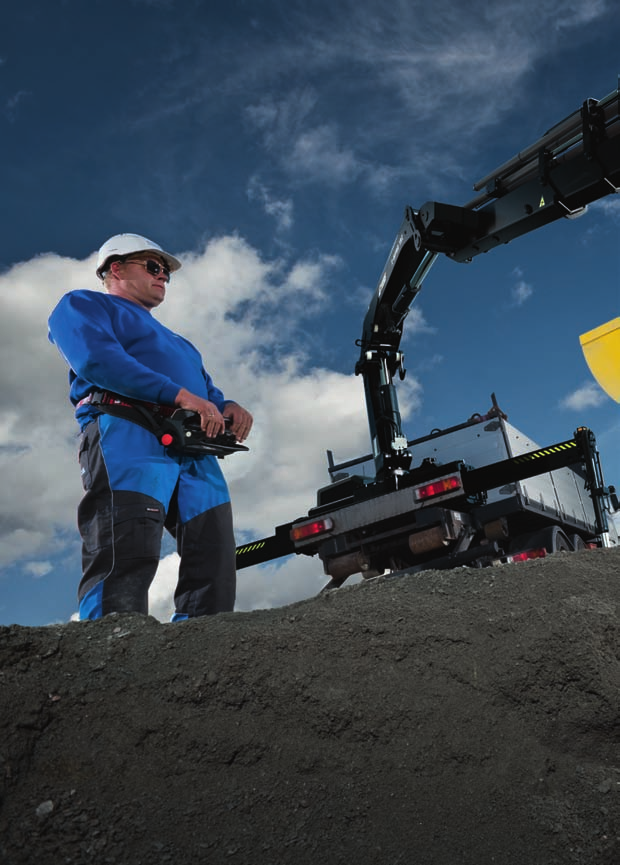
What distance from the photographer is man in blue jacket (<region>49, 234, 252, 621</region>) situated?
129 inches

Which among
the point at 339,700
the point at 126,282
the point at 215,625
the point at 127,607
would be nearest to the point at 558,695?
the point at 339,700

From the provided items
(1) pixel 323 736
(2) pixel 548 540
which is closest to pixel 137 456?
(1) pixel 323 736

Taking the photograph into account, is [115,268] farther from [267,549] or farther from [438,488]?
[267,549]

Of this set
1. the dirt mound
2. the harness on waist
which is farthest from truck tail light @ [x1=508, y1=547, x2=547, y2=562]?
the harness on waist

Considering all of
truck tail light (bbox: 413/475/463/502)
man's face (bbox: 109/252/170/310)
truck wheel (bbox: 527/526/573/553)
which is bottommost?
truck wheel (bbox: 527/526/573/553)

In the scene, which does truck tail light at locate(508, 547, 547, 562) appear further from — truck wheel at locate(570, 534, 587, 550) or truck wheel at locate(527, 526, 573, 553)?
truck wheel at locate(570, 534, 587, 550)

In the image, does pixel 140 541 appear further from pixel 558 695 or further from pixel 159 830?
pixel 558 695

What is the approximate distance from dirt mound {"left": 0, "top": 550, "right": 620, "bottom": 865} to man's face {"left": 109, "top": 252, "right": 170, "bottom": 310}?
1.80 meters

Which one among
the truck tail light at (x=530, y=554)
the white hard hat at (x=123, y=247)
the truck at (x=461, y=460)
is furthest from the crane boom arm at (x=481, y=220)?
the white hard hat at (x=123, y=247)

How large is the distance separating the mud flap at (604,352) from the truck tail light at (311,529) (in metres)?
3.95

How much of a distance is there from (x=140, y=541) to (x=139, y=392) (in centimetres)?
68

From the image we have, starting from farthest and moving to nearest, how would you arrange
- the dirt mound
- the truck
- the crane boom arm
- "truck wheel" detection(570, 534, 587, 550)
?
"truck wheel" detection(570, 534, 587, 550) → the truck → the crane boom arm → the dirt mound

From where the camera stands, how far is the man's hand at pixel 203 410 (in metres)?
3.39

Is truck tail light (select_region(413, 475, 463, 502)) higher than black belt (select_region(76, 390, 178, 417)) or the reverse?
higher
